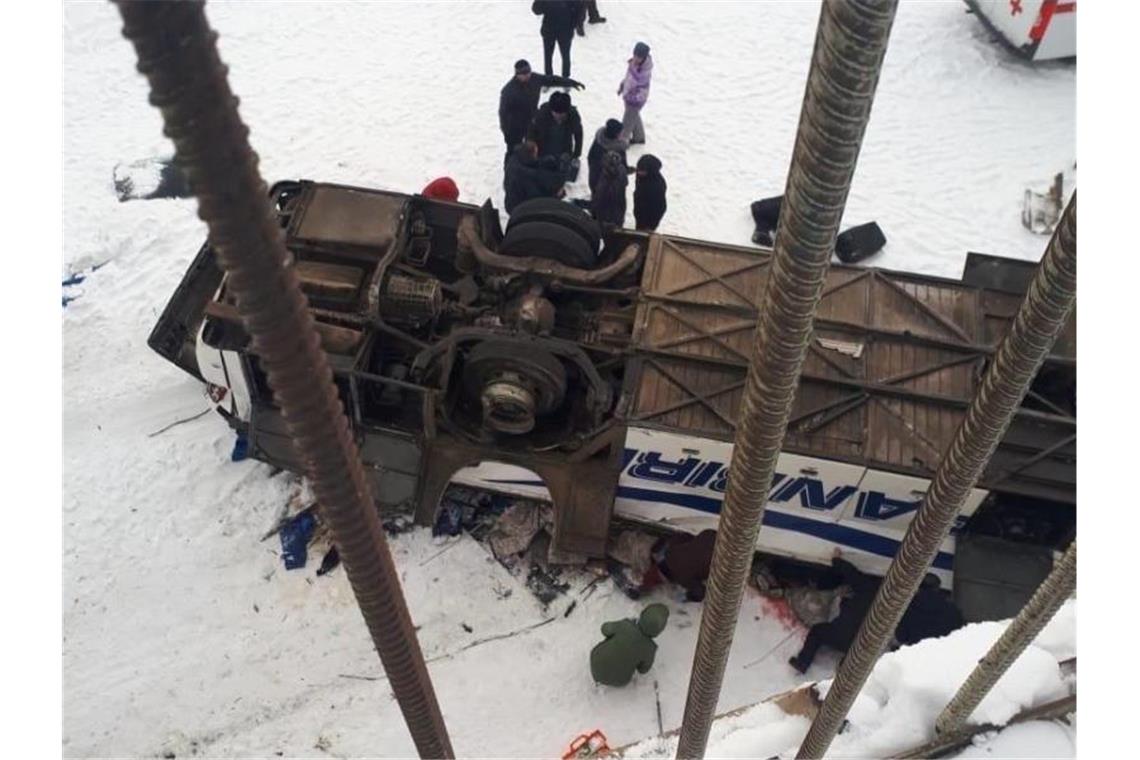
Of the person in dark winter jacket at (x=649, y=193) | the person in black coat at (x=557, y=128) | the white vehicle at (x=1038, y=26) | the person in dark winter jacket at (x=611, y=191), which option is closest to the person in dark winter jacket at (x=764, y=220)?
the person in dark winter jacket at (x=649, y=193)

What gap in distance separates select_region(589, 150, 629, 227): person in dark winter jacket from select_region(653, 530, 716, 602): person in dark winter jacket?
9.74 ft

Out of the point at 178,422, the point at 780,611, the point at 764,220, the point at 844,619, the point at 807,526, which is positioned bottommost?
the point at 780,611

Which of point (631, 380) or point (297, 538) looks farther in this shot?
point (297, 538)

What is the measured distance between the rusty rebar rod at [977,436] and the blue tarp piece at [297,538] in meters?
4.73

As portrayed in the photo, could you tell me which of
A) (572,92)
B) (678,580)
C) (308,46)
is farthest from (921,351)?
(308,46)

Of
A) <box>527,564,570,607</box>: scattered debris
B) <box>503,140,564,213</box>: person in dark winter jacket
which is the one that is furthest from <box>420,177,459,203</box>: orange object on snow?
<box>527,564,570,607</box>: scattered debris

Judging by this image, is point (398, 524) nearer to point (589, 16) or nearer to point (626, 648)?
point (626, 648)

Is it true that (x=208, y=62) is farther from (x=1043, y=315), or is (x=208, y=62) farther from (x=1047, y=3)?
(x=1047, y=3)

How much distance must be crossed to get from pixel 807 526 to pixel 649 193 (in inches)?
134

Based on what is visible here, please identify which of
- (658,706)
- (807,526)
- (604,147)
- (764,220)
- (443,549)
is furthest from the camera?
(764,220)

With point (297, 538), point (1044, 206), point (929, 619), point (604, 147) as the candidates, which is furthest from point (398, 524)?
point (1044, 206)

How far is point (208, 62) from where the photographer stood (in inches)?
46.3

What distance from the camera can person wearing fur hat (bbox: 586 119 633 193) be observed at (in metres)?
8.43

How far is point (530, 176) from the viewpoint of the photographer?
7.98 metres
